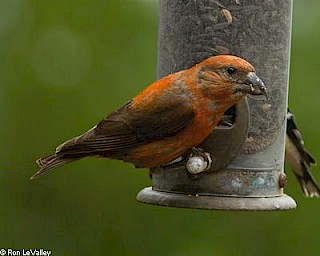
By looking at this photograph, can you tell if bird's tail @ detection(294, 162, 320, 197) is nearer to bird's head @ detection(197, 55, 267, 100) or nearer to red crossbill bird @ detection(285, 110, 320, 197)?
red crossbill bird @ detection(285, 110, 320, 197)

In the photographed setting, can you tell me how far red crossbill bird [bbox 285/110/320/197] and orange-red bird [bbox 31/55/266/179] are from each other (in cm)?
199

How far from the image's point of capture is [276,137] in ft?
27.3

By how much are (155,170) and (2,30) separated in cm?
302

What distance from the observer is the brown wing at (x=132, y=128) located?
7699 mm

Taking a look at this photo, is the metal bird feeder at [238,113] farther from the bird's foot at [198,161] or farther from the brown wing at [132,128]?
the brown wing at [132,128]

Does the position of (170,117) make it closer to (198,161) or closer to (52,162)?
(198,161)

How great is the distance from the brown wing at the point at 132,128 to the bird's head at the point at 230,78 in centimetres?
19

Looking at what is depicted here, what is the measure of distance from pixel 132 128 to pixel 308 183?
8.25ft

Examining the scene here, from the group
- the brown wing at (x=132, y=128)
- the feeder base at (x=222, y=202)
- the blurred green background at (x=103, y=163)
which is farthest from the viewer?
the blurred green background at (x=103, y=163)

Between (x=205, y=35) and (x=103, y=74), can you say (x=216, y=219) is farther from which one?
(x=205, y=35)

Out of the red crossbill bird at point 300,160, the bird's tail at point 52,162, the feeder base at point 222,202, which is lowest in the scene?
the feeder base at point 222,202

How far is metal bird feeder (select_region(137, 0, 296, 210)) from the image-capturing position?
803 centimetres

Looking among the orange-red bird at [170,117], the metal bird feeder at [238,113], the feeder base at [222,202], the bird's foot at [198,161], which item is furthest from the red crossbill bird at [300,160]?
the orange-red bird at [170,117]

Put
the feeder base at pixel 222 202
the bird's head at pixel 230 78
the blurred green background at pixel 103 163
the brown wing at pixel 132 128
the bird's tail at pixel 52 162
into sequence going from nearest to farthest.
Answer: the bird's head at pixel 230 78 < the brown wing at pixel 132 128 < the bird's tail at pixel 52 162 < the feeder base at pixel 222 202 < the blurred green background at pixel 103 163
